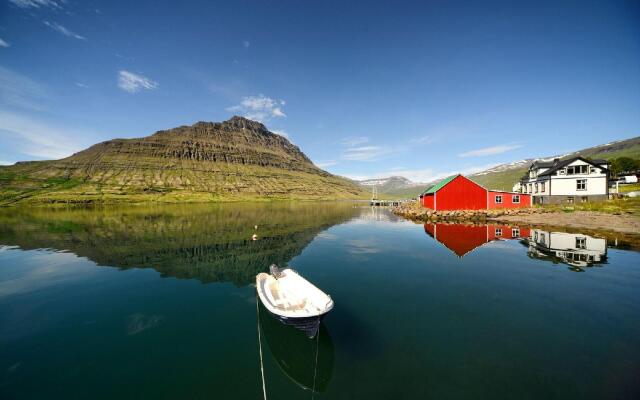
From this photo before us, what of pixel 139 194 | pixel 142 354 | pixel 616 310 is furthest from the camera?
pixel 139 194

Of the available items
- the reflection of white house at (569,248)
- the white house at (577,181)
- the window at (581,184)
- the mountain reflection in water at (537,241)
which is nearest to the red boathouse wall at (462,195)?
the white house at (577,181)

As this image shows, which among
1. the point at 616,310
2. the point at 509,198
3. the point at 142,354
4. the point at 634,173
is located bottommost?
the point at 142,354

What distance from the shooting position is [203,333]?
13.0 m

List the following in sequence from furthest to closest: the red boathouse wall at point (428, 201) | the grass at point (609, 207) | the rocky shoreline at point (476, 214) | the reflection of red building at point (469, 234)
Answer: the red boathouse wall at point (428, 201) < the rocky shoreline at point (476, 214) < the grass at point (609, 207) < the reflection of red building at point (469, 234)

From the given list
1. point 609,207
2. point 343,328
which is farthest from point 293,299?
point 609,207

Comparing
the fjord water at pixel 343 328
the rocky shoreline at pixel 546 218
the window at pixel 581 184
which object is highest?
the window at pixel 581 184

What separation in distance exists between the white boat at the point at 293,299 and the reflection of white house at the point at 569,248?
83.1 ft

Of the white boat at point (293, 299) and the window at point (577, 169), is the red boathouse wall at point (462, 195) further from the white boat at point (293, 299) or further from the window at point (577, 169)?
the white boat at point (293, 299)

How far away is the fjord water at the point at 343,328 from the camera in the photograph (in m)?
9.33

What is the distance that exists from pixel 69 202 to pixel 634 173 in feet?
822

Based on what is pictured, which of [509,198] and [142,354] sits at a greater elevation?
[509,198]

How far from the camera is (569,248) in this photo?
2798 centimetres

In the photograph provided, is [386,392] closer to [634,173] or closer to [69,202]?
[634,173]

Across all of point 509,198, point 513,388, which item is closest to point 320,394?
point 513,388
